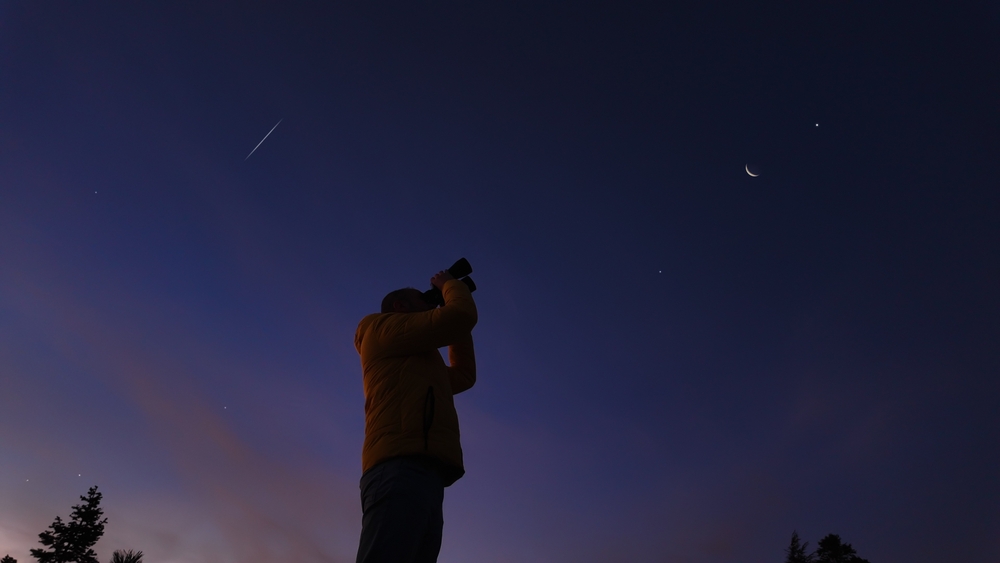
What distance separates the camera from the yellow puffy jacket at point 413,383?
2574 millimetres

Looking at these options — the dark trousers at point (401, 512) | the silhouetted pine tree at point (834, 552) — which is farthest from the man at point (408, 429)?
the silhouetted pine tree at point (834, 552)

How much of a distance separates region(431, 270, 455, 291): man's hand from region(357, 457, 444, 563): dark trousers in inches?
45.8

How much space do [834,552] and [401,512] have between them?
33059mm

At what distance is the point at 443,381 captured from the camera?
116 inches

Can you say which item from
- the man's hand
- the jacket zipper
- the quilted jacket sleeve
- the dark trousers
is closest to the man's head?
the man's hand

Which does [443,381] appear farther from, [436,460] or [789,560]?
[789,560]

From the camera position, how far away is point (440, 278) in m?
3.39

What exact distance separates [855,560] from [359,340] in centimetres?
3284

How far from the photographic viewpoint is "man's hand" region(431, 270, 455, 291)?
337cm

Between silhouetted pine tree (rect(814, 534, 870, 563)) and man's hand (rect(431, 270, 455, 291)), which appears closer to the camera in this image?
man's hand (rect(431, 270, 455, 291))

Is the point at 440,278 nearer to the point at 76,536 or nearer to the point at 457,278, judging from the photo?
the point at 457,278

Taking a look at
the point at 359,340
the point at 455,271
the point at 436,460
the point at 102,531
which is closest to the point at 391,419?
the point at 436,460

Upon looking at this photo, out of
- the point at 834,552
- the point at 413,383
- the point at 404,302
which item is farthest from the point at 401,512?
the point at 834,552

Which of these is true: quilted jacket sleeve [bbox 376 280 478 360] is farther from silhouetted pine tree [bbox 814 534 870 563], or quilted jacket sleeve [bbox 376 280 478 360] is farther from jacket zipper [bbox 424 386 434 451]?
silhouetted pine tree [bbox 814 534 870 563]
